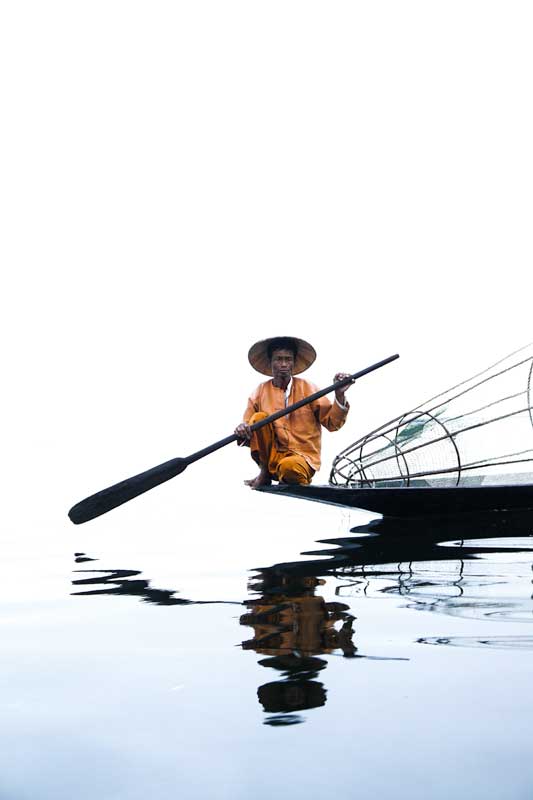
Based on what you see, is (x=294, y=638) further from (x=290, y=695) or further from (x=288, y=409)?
(x=288, y=409)

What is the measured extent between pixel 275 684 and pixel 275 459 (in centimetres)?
398

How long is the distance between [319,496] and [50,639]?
2.86 meters

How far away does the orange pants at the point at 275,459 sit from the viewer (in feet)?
17.6

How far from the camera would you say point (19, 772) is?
1.28 metres

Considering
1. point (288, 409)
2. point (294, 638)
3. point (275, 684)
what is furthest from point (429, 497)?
point (275, 684)

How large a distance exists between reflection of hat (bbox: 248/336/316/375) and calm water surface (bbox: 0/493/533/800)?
260cm

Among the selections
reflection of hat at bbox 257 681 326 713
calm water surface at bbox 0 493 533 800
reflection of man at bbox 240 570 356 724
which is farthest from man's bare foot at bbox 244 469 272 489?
reflection of hat at bbox 257 681 326 713

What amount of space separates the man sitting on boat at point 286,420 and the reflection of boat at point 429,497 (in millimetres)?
480

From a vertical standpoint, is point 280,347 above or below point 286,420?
above

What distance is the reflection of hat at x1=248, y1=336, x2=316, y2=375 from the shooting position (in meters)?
5.77

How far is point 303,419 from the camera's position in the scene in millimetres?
5609

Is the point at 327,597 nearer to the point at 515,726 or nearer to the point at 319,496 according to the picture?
the point at 515,726

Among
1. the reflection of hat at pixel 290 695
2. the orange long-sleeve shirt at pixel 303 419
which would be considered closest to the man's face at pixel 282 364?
the orange long-sleeve shirt at pixel 303 419

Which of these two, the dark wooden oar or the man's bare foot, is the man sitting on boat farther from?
the dark wooden oar
